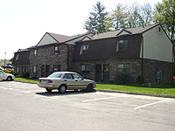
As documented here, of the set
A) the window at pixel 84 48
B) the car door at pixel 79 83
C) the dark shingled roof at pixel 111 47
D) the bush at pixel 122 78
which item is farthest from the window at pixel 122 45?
the car door at pixel 79 83

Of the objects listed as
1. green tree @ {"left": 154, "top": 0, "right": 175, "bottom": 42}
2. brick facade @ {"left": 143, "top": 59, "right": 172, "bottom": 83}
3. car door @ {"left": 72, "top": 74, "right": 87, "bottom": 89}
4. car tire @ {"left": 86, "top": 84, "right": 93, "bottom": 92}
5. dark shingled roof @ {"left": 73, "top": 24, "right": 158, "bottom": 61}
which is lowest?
car tire @ {"left": 86, "top": 84, "right": 93, "bottom": 92}

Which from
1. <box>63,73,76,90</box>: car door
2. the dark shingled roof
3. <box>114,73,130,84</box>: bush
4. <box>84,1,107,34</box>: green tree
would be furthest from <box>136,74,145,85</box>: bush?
<box>84,1,107,34</box>: green tree

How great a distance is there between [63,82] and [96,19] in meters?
49.4

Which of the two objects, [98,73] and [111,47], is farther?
[98,73]

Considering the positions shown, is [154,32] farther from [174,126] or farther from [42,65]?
[174,126]

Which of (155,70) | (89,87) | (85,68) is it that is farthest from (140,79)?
(85,68)

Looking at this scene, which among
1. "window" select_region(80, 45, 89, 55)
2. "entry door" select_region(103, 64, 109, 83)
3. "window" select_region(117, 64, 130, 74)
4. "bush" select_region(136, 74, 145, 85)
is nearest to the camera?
"bush" select_region(136, 74, 145, 85)

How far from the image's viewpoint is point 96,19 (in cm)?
6028

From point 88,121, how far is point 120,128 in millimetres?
1159

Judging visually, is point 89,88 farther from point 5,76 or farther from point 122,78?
point 5,76

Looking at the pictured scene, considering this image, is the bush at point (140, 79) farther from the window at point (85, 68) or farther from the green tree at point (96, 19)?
the green tree at point (96, 19)

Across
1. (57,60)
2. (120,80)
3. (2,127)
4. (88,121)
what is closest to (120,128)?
(88,121)

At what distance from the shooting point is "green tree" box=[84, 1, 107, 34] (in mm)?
59438

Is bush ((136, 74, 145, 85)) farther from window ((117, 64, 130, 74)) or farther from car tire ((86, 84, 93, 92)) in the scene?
car tire ((86, 84, 93, 92))
